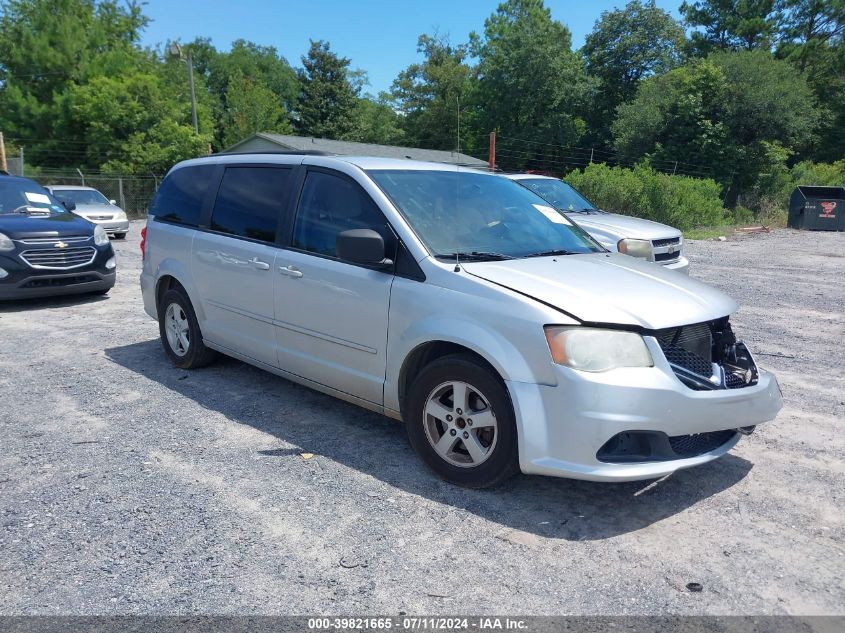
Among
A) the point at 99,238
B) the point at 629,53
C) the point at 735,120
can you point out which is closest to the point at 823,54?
the point at 629,53

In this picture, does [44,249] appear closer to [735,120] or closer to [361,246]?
[361,246]

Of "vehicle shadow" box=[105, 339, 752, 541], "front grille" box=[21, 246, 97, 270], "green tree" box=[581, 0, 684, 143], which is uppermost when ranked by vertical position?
"green tree" box=[581, 0, 684, 143]

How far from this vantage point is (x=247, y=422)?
466cm

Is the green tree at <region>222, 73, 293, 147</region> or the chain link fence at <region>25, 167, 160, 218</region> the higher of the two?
the green tree at <region>222, 73, 293, 147</region>

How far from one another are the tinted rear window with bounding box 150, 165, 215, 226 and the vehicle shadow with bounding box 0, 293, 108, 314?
3841 mm

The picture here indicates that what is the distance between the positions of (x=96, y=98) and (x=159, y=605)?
43.9 m

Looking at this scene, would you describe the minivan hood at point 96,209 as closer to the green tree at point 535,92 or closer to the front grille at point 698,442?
the front grille at point 698,442

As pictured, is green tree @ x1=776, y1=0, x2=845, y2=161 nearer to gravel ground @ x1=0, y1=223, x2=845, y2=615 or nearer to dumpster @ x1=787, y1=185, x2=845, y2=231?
dumpster @ x1=787, y1=185, x2=845, y2=231

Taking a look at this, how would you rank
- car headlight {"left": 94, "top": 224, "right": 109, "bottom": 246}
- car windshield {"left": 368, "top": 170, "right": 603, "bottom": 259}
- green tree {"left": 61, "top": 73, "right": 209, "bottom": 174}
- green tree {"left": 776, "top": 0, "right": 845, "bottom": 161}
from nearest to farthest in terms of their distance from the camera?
1. car windshield {"left": 368, "top": 170, "right": 603, "bottom": 259}
2. car headlight {"left": 94, "top": 224, "right": 109, "bottom": 246}
3. green tree {"left": 61, "top": 73, "right": 209, "bottom": 174}
4. green tree {"left": 776, "top": 0, "right": 845, "bottom": 161}

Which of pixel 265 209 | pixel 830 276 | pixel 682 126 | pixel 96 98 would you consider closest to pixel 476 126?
pixel 682 126

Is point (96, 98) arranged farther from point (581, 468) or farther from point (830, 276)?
point (581, 468)

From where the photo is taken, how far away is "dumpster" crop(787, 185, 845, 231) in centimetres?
2372

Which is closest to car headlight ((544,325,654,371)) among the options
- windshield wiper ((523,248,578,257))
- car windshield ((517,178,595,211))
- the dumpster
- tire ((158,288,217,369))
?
windshield wiper ((523,248,578,257))

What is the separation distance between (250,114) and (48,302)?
4631cm
